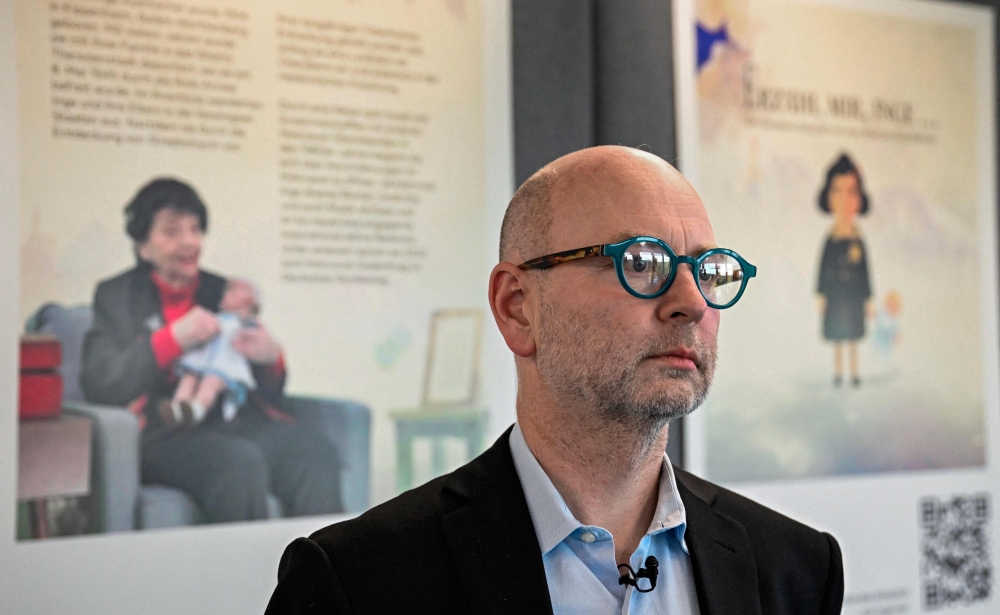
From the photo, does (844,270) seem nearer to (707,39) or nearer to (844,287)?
(844,287)

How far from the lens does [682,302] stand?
4.01 feet

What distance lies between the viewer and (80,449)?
180cm

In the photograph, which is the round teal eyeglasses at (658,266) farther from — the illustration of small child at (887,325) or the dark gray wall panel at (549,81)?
the illustration of small child at (887,325)

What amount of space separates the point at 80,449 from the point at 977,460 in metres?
2.41

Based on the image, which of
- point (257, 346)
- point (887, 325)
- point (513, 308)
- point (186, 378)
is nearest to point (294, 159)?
point (257, 346)

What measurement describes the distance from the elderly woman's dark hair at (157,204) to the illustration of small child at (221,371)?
162 millimetres

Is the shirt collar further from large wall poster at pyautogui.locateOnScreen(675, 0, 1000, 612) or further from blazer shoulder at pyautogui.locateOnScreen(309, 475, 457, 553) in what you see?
large wall poster at pyautogui.locateOnScreen(675, 0, 1000, 612)

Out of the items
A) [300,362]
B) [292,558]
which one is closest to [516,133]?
[300,362]

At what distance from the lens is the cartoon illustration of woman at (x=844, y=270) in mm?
2600

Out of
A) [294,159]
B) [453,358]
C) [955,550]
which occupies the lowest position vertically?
[955,550]

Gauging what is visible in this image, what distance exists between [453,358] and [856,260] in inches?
48.1

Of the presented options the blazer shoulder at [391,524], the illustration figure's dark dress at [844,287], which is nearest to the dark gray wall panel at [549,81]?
the illustration figure's dark dress at [844,287]

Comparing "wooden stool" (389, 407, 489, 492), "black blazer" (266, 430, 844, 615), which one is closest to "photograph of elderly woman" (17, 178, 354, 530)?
"wooden stool" (389, 407, 489, 492)

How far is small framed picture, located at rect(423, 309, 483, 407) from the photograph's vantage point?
2.13 meters
